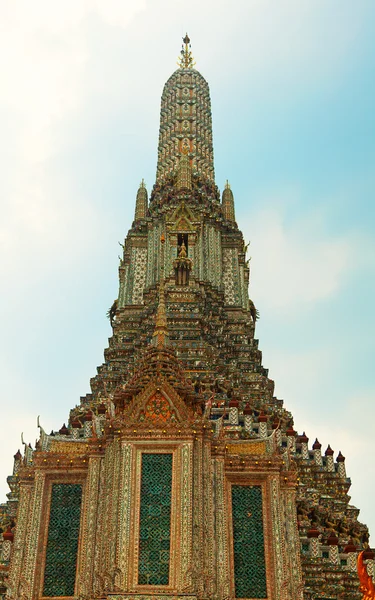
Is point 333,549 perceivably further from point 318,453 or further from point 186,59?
point 186,59

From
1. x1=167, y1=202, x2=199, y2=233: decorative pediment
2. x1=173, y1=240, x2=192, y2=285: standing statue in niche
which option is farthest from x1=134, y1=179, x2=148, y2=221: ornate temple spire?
x1=173, y1=240, x2=192, y2=285: standing statue in niche

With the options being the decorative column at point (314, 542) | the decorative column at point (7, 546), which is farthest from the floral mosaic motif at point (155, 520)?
the decorative column at point (314, 542)

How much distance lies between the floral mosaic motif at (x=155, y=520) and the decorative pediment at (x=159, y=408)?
0.98 meters

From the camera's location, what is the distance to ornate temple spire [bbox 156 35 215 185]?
5909 centimetres

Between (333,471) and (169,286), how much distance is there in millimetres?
13375

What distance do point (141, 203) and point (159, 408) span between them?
3111 cm

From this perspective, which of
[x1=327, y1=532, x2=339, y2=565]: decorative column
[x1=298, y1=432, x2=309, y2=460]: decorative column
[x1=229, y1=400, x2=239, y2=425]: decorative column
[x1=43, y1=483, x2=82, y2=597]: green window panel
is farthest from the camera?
[x1=298, y1=432, x2=309, y2=460]: decorative column

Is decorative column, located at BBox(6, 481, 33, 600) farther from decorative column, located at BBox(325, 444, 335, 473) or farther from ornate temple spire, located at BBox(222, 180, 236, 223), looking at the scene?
ornate temple spire, located at BBox(222, 180, 236, 223)

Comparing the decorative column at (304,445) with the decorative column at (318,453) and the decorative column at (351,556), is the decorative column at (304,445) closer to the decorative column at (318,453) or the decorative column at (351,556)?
the decorative column at (318,453)

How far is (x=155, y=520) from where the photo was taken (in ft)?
86.1

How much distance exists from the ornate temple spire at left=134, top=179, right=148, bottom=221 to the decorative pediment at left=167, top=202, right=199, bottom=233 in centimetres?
394

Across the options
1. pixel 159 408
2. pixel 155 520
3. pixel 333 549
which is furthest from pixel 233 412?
pixel 155 520

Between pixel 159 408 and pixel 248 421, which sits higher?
pixel 248 421

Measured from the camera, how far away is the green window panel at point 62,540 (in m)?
26.9
